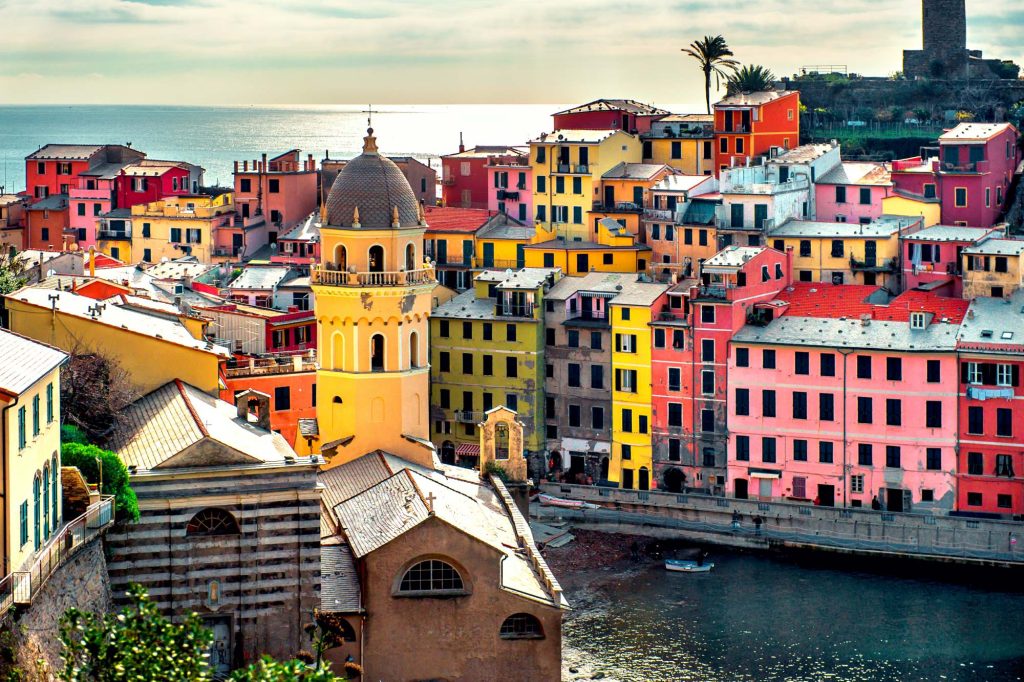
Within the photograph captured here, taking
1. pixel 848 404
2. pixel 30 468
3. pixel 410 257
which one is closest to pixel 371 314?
pixel 410 257

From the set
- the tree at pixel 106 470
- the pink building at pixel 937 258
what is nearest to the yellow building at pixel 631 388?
the pink building at pixel 937 258

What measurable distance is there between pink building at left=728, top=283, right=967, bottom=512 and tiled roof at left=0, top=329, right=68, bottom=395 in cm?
3907

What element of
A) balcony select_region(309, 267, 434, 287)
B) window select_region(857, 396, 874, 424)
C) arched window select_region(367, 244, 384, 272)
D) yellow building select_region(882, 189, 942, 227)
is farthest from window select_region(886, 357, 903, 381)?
arched window select_region(367, 244, 384, 272)

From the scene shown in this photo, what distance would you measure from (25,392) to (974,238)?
50.2 m

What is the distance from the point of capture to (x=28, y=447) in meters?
39.5

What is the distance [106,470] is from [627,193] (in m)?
50.5

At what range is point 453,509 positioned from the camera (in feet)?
174

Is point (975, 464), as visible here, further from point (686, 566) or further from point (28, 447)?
point (28, 447)

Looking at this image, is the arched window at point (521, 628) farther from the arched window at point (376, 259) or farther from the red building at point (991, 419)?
the red building at point (991, 419)

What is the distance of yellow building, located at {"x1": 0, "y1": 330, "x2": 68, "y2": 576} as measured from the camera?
38.0 meters

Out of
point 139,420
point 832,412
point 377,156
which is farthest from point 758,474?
point 139,420

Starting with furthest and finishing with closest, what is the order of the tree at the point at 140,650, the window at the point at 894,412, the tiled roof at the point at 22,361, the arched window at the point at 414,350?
the window at the point at 894,412
the arched window at the point at 414,350
the tiled roof at the point at 22,361
the tree at the point at 140,650

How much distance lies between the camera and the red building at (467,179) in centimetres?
10138

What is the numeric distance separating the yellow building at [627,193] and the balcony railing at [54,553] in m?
→ 49.1
